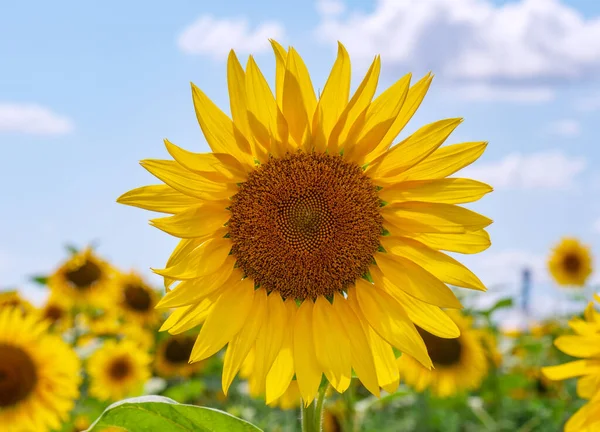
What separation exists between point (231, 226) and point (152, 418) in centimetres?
56

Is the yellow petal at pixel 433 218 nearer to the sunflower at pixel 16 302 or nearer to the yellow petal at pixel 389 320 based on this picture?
the yellow petal at pixel 389 320

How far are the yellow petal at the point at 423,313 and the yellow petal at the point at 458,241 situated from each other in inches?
5.6

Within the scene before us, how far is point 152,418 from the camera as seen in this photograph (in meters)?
1.58

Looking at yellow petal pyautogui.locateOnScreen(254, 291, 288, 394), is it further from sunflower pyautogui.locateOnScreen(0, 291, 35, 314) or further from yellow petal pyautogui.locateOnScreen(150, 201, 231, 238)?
sunflower pyautogui.locateOnScreen(0, 291, 35, 314)

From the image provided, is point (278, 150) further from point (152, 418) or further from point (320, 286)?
point (152, 418)

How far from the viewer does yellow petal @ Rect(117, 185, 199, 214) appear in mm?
1849

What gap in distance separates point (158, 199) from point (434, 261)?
26.5 inches

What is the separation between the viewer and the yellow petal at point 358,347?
1.85m

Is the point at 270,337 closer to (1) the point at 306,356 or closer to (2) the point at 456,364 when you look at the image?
(1) the point at 306,356

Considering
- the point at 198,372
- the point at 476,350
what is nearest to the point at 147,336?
the point at 198,372

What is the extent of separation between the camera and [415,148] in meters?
1.82

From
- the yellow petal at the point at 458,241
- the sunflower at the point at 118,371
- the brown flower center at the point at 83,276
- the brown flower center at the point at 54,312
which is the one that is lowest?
the sunflower at the point at 118,371

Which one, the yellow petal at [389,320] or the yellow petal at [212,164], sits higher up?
the yellow petal at [212,164]

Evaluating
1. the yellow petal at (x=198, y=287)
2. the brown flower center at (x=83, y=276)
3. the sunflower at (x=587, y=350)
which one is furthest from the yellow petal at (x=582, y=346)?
the brown flower center at (x=83, y=276)
